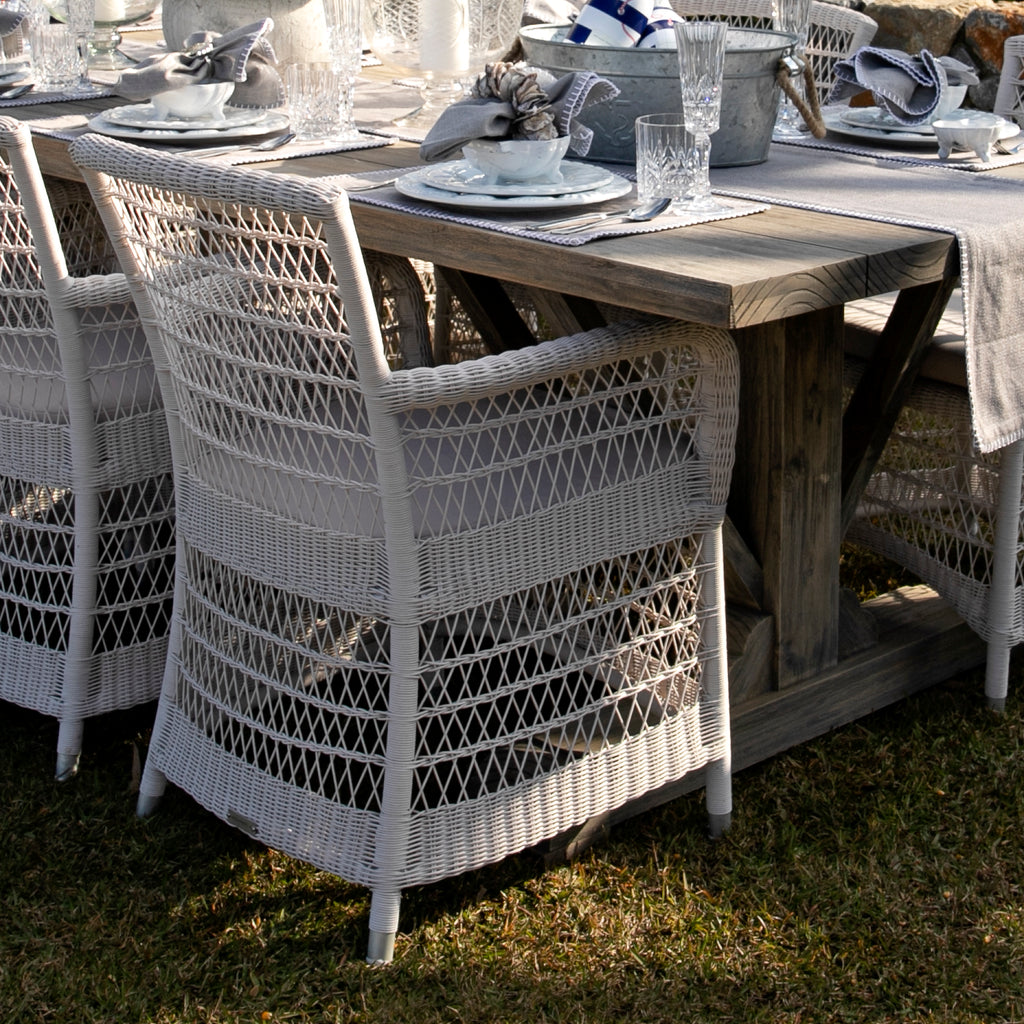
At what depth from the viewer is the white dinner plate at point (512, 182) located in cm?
191

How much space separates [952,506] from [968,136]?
0.58 meters

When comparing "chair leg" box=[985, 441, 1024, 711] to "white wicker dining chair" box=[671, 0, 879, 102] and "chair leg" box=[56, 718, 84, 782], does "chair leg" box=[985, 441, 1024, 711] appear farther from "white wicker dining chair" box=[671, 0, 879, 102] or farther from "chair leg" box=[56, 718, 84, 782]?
"chair leg" box=[56, 718, 84, 782]

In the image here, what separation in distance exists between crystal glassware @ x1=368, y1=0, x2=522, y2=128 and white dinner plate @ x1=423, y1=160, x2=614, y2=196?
0.46 m

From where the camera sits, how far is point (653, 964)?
1.81 meters

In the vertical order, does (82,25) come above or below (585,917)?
above

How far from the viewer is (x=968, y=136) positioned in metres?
2.21

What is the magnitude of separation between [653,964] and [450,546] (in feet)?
1.93

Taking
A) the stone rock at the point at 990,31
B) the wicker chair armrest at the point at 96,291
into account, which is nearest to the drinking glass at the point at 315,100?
the wicker chair armrest at the point at 96,291

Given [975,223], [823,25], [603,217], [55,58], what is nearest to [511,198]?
[603,217]

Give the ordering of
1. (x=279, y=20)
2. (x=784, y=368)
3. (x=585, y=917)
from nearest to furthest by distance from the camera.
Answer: (x=585, y=917) < (x=784, y=368) < (x=279, y=20)

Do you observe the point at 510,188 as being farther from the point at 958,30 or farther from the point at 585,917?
the point at 958,30

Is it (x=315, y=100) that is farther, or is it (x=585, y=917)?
(x=315, y=100)

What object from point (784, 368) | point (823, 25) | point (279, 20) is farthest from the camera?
point (823, 25)

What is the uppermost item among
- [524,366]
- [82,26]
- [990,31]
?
[82,26]
